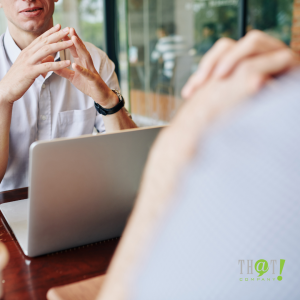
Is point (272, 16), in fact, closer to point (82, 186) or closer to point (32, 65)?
point (32, 65)

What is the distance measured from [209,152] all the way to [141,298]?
16cm

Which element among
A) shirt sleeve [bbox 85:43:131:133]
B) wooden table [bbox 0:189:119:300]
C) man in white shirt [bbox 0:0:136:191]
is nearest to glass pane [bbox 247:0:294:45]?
shirt sleeve [bbox 85:43:131:133]

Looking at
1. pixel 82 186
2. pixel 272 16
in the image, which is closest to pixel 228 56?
pixel 82 186

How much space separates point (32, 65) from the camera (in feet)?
3.92

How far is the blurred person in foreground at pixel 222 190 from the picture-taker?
0.30 meters

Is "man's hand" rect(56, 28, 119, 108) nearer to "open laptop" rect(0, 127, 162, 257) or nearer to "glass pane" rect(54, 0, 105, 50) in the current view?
"open laptop" rect(0, 127, 162, 257)

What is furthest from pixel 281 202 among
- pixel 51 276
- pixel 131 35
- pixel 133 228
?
pixel 131 35

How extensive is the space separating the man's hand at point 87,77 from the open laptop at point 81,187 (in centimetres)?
58

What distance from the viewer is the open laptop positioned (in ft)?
→ 2.29

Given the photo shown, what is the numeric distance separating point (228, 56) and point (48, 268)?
0.59 meters

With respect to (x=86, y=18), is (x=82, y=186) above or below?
below

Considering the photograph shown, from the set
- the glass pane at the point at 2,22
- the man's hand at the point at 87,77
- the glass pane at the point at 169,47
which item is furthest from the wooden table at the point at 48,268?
the glass pane at the point at 169,47

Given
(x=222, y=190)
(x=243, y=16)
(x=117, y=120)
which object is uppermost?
(x=243, y=16)

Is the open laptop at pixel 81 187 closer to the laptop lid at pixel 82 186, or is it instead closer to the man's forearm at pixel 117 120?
the laptop lid at pixel 82 186
